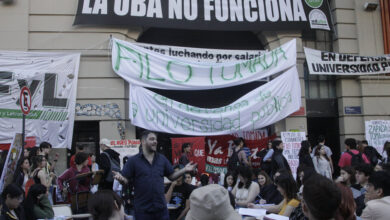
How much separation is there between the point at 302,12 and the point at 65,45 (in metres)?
7.19

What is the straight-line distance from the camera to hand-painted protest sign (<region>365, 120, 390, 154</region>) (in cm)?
1234

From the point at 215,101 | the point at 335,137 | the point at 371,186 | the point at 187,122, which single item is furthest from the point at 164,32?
the point at 371,186

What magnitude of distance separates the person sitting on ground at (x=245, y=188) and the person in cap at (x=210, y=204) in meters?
4.45

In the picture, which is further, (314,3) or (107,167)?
(314,3)

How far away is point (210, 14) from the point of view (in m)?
11.9

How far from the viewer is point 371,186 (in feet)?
14.8

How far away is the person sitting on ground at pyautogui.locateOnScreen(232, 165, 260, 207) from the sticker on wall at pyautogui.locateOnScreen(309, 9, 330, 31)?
698 centimetres

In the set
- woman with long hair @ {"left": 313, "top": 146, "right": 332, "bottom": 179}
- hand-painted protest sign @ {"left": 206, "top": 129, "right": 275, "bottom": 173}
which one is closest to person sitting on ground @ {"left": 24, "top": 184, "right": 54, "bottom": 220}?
hand-painted protest sign @ {"left": 206, "top": 129, "right": 275, "bottom": 173}

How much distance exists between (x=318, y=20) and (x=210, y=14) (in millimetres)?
3487

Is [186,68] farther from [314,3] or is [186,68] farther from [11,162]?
[11,162]

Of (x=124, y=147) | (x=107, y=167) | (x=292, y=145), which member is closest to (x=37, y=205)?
(x=107, y=167)

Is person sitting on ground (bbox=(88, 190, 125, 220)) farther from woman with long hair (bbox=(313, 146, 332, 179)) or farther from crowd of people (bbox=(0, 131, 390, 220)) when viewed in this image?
woman with long hair (bbox=(313, 146, 332, 179))

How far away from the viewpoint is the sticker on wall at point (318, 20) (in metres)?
12.5

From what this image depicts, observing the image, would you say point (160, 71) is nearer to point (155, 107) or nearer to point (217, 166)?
point (155, 107)
